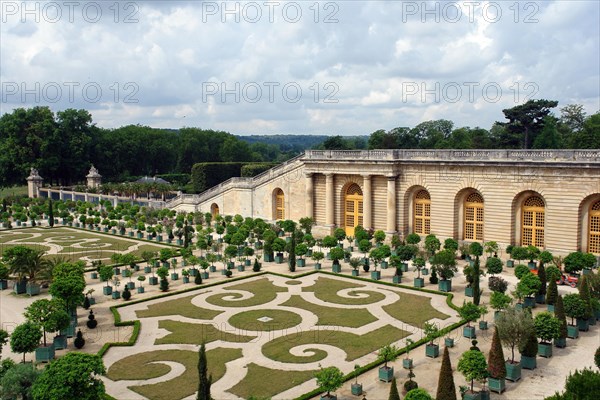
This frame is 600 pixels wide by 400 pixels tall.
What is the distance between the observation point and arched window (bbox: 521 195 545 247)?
42.2 meters

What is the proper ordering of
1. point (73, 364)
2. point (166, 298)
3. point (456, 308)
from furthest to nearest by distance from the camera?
point (166, 298)
point (456, 308)
point (73, 364)

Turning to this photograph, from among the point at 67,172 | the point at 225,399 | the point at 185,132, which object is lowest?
the point at 225,399

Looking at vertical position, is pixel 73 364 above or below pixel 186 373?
above

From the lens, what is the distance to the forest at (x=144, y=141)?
269 ft

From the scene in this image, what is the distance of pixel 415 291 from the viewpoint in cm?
3475

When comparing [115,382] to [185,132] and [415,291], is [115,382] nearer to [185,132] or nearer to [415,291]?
[415,291]

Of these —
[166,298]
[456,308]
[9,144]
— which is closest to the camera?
[456,308]

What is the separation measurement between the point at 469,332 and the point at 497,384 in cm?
549

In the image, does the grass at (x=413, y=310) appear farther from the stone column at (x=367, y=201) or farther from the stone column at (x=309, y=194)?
the stone column at (x=309, y=194)

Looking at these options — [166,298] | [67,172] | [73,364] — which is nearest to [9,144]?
[67,172]

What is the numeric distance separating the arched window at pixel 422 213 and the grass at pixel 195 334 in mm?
25885

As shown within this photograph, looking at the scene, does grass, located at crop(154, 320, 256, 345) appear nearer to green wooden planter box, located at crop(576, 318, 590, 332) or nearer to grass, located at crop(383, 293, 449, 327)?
grass, located at crop(383, 293, 449, 327)

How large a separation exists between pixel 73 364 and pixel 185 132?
11317cm

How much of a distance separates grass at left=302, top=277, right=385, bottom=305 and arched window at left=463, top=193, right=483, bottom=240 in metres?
14.5
